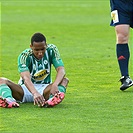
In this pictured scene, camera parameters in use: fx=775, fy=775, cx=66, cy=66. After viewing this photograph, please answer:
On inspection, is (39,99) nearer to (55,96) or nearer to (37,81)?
(55,96)

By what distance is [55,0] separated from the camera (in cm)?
4325

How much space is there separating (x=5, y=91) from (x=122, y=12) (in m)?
2.76

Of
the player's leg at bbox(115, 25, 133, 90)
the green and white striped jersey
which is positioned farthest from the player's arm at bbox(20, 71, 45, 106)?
the player's leg at bbox(115, 25, 133, 90)

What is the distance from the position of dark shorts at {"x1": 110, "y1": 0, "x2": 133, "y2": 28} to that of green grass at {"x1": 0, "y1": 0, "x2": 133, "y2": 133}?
105 centimetres

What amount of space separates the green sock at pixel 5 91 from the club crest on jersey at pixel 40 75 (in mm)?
483

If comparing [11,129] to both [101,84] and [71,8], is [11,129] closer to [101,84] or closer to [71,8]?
[101,84]

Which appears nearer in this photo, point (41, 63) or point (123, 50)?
point (41, 63)

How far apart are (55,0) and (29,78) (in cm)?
3313

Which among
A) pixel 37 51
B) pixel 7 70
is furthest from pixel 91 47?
pixel 37 51

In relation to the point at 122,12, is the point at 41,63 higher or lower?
lower

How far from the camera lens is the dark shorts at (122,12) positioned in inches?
474

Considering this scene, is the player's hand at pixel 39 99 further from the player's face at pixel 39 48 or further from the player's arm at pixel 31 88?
the player's face at pixel 39 48

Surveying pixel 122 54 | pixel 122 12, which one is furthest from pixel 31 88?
pixel 122 12

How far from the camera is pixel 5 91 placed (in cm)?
1022
